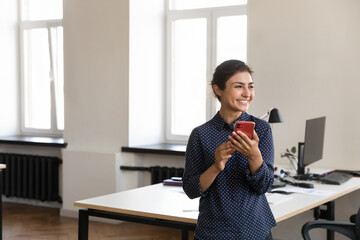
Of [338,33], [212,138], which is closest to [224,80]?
[212,138]

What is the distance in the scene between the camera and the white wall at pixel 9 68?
727 centimetres

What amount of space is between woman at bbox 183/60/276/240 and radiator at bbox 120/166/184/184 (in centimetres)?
359

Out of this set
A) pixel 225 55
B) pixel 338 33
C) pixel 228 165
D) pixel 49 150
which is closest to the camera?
pixel 228 165

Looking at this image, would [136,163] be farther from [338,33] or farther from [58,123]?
[338,33]

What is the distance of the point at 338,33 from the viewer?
16.3 ft

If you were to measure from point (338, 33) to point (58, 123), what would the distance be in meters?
3.74

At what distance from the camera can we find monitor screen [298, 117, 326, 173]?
427 centimetres

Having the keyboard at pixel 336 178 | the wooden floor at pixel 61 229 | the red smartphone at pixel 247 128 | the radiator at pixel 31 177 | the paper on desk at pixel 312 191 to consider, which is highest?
the red smartphone at pixel 247 128

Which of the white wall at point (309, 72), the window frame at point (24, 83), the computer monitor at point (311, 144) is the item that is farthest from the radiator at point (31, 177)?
the computer monitor at point (311, 144)

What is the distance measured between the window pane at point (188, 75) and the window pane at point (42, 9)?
1.65m

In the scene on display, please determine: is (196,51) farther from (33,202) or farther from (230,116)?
(230,116)

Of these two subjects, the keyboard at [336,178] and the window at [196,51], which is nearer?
the keyboard at [336,178]

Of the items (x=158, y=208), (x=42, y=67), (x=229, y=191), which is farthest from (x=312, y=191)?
(x=42, y=67)

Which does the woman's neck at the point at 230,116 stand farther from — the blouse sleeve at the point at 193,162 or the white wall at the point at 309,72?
the white wall at the point at 309,72
